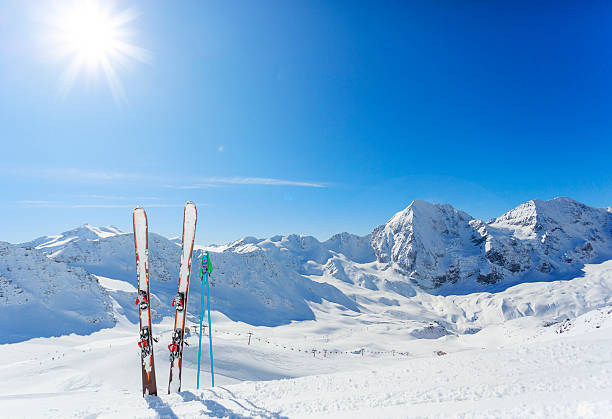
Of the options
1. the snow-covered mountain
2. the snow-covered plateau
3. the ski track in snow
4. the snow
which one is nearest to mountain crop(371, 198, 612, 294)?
the snow-covered mountain

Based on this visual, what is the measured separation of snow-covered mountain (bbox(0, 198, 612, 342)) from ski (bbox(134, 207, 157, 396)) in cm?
4086

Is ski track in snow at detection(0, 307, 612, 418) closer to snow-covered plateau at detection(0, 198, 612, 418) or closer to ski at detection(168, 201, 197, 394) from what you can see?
snow-covered plateau at detection(0, 198, 612, 418)

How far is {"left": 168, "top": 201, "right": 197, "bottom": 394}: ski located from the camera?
14.9 m

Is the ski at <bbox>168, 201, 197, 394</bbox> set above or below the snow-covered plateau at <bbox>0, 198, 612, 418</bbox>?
above

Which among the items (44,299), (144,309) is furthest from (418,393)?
(44,299)

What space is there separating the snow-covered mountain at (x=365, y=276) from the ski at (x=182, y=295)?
41.1m

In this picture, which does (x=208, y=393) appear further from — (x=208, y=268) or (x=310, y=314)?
(x=310, y=314)

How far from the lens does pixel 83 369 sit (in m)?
21.6

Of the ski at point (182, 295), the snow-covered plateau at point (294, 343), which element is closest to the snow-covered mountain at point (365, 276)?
the snow-covered plateau at point (294, 343)

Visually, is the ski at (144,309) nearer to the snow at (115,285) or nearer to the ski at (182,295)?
the ski at (182,295)

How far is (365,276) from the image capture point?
159750 mm

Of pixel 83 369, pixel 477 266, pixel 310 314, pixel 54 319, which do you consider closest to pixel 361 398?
pixel 83 369

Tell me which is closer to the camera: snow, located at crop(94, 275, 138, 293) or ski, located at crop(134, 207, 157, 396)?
ski, located at crop(134, 207, 157, 396)

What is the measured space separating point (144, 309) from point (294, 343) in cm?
3868
